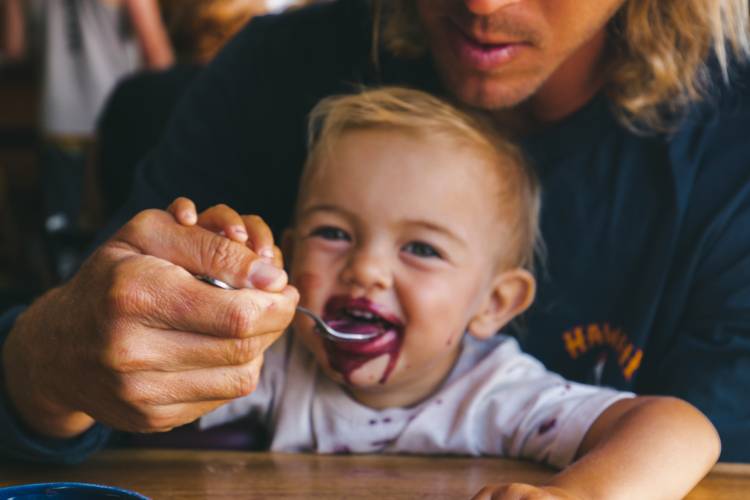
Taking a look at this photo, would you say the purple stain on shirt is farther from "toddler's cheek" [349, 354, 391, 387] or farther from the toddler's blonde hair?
the toddler's blonde hair

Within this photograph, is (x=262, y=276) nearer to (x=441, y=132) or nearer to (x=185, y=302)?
(x=185, y=302)

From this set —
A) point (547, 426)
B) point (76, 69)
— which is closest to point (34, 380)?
point (547, 426)

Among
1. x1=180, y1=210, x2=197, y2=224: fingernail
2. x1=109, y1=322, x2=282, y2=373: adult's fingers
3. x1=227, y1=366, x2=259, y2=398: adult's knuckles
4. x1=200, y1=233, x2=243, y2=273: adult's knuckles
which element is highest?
x1=180, y1=210, x2=197, y2=224: fingernail

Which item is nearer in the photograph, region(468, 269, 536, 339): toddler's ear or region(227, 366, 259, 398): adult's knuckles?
region(227, 366, 259, 398): adult's knuckles

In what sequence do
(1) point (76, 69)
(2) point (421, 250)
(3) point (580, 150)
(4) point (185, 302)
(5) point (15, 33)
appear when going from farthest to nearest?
1. (5) point (15, 33)
2. (1) point (76, 69)
3. (3) point (580, 150)
4. (2) point (421, 250)
5. (4) point (185, 302)

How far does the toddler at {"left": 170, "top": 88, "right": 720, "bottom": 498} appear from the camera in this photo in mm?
1171

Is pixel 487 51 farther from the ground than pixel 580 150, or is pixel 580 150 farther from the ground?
pixel 487 51

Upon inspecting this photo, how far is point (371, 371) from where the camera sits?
3.84 ft

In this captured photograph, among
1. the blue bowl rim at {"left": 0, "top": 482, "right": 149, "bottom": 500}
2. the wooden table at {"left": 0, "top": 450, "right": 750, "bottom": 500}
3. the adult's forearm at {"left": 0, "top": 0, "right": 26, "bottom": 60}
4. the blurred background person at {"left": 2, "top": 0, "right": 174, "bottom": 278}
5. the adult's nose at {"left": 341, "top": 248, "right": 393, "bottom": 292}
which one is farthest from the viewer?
the adult's forearm at {"left": 0, "top": 0, "right": 26, "bottom": 60}

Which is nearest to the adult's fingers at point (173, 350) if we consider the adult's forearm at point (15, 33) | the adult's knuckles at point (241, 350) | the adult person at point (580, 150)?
the adult's knuckles at point (241, 350)

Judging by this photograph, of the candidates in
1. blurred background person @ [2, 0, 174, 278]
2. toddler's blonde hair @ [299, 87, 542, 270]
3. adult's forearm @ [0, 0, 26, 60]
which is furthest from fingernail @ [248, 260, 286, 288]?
adult's forearm @ [0, 0, 26, 60]

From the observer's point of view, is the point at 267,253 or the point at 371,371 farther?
the point at 371,371

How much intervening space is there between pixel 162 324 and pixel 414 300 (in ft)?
1.43

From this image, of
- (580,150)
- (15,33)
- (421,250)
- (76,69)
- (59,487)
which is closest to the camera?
(59,487)
